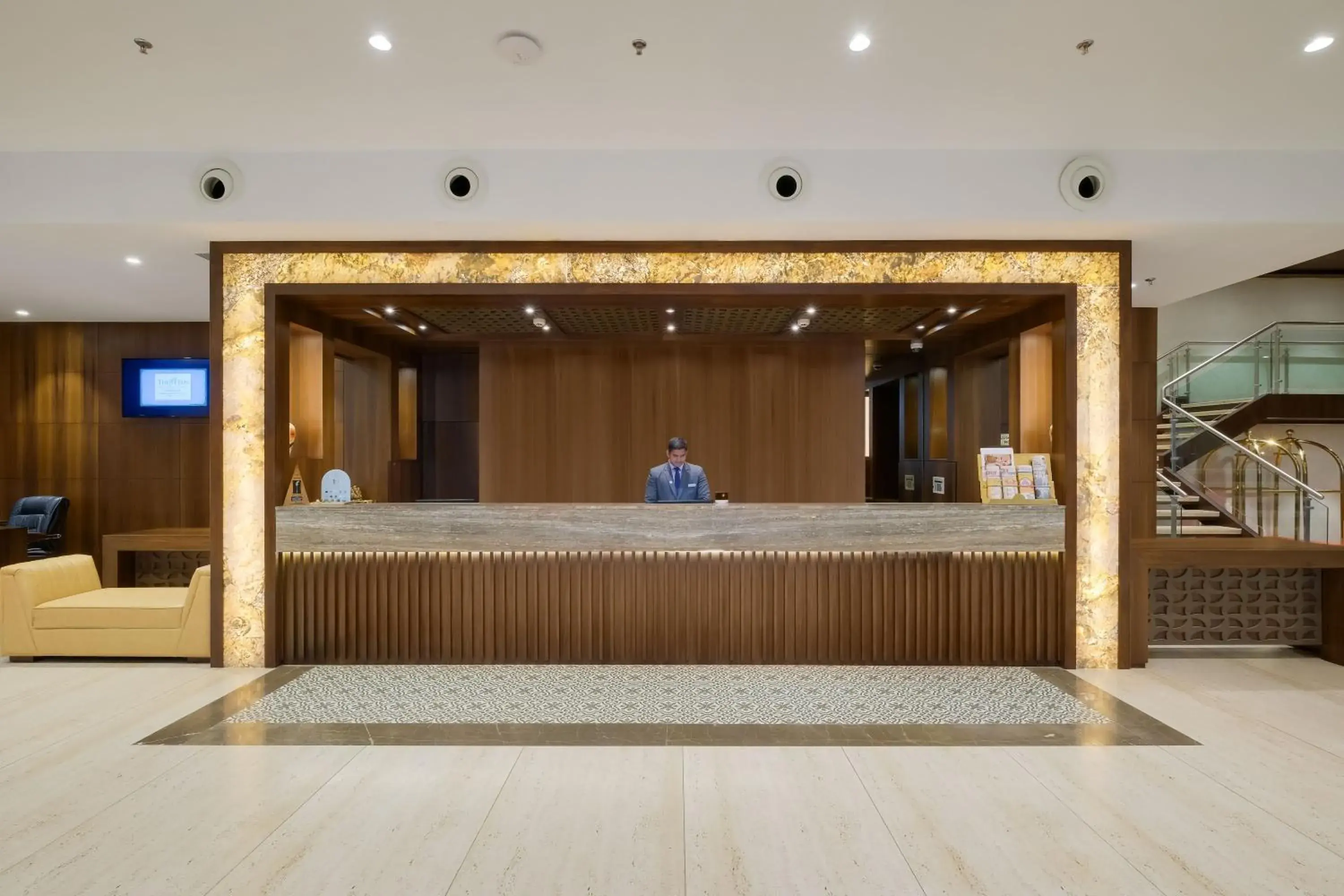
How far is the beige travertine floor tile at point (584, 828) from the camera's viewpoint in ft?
8.54

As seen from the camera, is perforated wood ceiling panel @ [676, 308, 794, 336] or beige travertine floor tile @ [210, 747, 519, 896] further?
perforated wood ceiling panel @ [676, 308, 794, 336]

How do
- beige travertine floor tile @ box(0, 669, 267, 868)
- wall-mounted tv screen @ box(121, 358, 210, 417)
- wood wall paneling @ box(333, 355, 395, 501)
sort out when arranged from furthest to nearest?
wall-mounted tv screen @ box(121, 358, 210, 417) < wood wall paneling @ box(333, 355, 395, 501) < beige travertine floor tile @ box(0, 669, 267, 868)

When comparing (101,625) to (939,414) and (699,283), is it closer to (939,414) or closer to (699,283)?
(699,283)

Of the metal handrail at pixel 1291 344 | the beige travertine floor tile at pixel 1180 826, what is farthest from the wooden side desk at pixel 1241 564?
the metal handrail at pixel 1291 344

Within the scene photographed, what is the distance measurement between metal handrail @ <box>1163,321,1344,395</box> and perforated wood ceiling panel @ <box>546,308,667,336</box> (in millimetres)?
7407

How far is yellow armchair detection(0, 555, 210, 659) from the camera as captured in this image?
540 centimetres

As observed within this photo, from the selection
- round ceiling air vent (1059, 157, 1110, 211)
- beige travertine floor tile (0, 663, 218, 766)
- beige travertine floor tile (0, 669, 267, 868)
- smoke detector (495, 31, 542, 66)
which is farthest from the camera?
round ceiling air vent (1059, 157, 1110, 211)

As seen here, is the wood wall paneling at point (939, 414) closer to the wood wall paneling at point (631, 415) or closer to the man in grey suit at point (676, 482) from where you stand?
the wood wall paneling at point (631, 415)

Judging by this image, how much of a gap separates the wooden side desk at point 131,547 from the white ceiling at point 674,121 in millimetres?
2338

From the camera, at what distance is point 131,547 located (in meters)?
6.21

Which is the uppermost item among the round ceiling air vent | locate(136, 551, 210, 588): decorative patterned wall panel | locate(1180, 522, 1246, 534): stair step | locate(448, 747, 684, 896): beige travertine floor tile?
the round ceiling air vent

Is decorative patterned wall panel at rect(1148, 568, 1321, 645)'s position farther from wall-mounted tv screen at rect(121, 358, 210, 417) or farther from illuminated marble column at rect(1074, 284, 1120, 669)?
wall-mounted tv screen at rect(121, 358, 210, 417)

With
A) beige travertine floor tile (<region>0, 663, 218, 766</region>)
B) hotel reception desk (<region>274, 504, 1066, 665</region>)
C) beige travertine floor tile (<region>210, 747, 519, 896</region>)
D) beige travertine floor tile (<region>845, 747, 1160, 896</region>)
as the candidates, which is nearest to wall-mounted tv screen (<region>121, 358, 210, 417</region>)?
beige travertine floor tile (<region>0, 663, 218, 766</region>)

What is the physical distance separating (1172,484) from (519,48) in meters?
7.90
